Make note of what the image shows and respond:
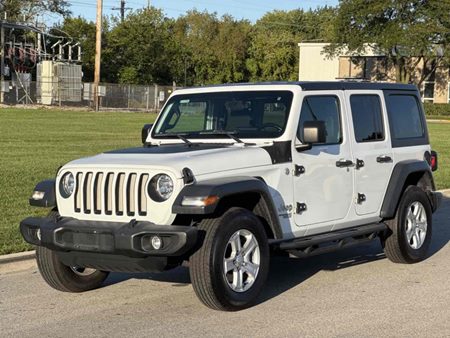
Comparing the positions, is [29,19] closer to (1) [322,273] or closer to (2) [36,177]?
(2) [36,177]

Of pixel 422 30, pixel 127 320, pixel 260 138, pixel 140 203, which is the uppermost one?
pixel 422 30

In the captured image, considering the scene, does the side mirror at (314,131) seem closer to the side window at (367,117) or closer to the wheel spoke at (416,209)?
the side window at (367,117)

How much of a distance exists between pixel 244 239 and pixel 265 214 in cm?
33

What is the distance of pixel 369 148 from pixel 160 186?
111 inches

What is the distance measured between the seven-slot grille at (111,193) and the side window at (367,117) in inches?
108

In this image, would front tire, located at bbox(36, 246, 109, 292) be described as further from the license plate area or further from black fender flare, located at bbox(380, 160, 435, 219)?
black fender flare, located at bbox(380, 160, 435, 219)

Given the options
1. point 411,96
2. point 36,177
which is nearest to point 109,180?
point 411,96

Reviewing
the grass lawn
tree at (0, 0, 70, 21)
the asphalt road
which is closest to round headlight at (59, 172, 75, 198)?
the asphalt road

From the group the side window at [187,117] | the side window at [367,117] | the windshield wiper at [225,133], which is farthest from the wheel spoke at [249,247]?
the side window at [367,117]

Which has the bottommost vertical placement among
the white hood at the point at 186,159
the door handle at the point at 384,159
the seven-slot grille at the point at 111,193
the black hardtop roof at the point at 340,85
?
the seven-slot grille at the point at 111,193

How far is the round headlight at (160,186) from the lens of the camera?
19.3ft

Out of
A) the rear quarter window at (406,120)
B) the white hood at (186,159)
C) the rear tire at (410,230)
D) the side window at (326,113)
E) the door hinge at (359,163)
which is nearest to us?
the white hood at (186,159)

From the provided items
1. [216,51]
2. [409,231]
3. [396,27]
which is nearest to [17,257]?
[409,231]

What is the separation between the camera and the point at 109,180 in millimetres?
6055
